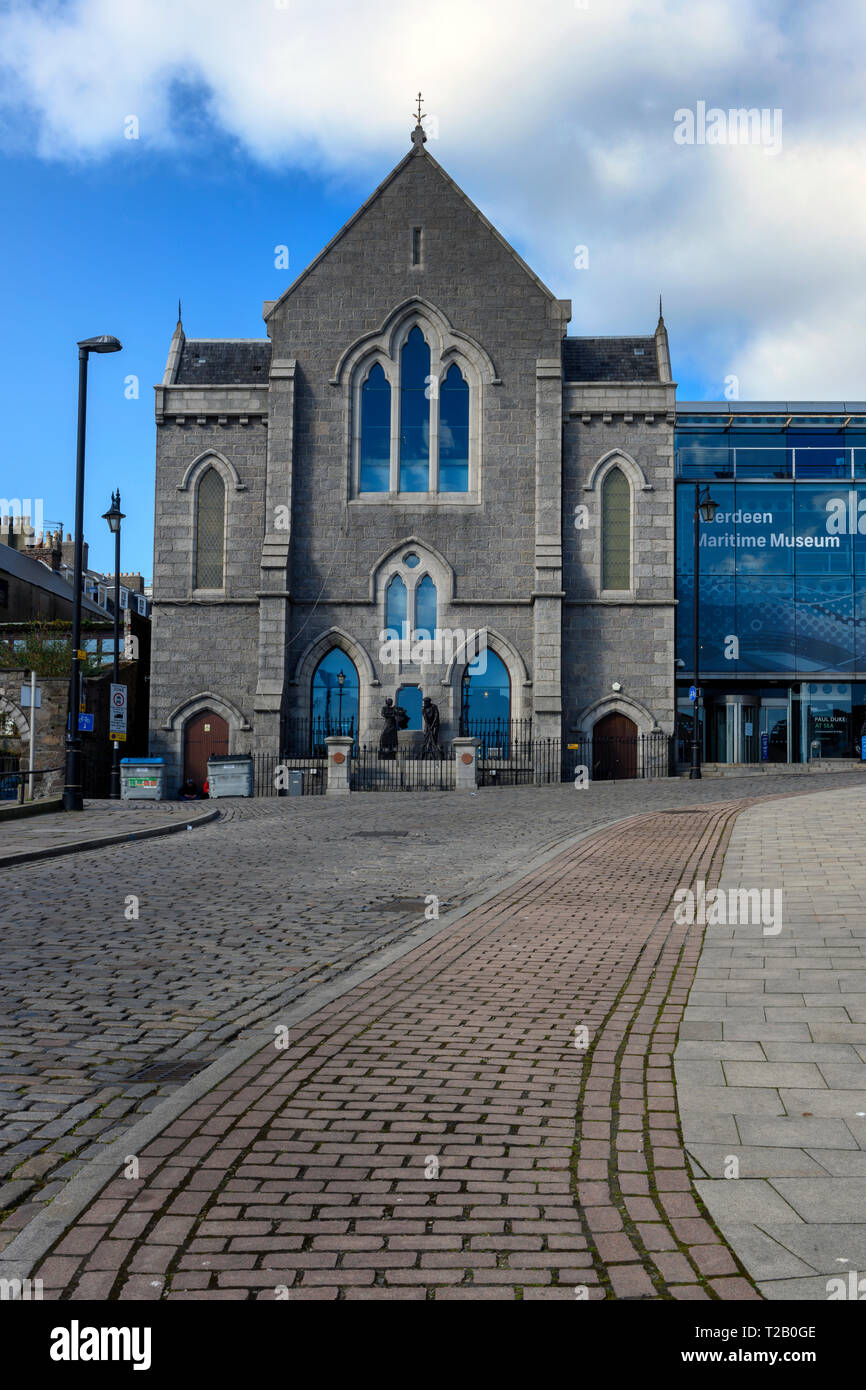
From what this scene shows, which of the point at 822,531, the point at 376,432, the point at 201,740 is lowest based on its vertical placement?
the point at 201,740

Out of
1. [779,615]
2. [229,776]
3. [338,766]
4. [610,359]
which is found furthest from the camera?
[779,615]

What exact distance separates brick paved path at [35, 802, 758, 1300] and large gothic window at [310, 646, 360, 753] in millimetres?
27439

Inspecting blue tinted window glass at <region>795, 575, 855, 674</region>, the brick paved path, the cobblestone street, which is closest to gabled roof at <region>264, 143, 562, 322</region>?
blue tinted window glass at <region>795, 575, 855, 674</region>

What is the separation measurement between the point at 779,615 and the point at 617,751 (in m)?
11.2

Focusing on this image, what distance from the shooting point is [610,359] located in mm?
36969

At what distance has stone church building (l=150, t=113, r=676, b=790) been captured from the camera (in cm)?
3494

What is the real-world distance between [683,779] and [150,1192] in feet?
94.5

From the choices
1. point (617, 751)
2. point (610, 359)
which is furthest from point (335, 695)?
point (610, 359)

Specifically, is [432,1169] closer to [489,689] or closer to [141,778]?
[141,778]

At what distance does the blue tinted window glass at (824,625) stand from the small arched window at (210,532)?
21310 mm

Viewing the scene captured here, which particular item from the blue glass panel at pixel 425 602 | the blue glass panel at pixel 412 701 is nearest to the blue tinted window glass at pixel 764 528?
the blue glass panel at pixel 425 602

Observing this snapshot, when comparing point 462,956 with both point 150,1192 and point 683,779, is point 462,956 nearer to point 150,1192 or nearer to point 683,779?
point 150,1192

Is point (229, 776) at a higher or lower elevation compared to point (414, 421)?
lower

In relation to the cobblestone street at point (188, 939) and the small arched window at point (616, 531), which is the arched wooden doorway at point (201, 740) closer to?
the small arched window at point (616, 531)
